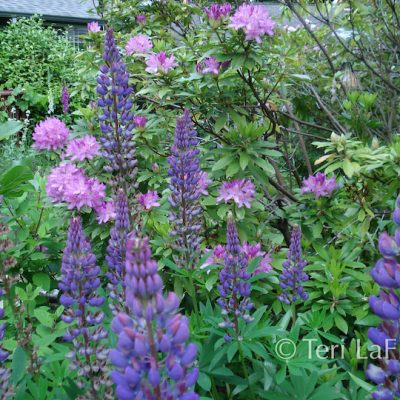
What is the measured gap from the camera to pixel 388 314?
107cm

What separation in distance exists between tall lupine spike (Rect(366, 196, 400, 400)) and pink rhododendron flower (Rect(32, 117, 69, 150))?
243 centimetres

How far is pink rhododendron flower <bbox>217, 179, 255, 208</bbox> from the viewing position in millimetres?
2627

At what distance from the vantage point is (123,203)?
1.72 m

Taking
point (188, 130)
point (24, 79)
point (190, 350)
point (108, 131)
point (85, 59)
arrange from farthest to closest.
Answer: point (24, 79) < point (85, 59) < point (188, 130) < point (108, 131) < point (190, 350)

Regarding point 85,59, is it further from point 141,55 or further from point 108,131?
point 108,131

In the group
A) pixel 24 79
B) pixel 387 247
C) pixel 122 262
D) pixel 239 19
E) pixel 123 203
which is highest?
pixel 239 19

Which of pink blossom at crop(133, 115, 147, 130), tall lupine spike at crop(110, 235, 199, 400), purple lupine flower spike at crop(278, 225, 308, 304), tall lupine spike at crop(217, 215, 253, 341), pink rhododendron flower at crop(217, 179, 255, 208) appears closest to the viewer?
tall lupine spike at crop(110, 235, 199, 400)

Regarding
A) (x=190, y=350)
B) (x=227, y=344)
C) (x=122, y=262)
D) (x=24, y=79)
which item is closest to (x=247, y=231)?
(x=227, y=344)

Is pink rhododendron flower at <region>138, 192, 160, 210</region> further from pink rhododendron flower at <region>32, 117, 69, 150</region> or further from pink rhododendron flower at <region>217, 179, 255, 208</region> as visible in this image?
pink rhododendron flower at <region>32, 117, 69, 150</region>

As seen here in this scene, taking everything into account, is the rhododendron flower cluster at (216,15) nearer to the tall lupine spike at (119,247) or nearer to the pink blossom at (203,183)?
the pink blossom at (203,183)

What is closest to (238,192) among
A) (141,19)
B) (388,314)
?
(388,314)

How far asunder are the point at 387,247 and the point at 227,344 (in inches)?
35.7
